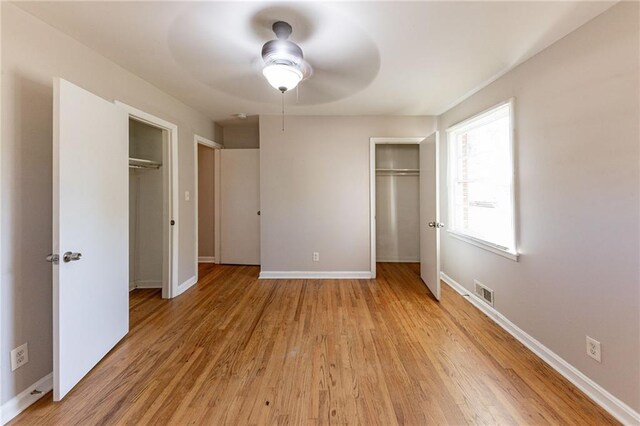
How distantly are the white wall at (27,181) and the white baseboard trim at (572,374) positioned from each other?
3389 millimetres

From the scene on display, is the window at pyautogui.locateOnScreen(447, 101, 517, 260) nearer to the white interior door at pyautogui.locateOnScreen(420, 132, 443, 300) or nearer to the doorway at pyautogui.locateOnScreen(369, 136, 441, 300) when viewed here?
the white interior door at pyautogui.locateOnScreen(420, 132, 443, 300)

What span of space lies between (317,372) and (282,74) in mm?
2128

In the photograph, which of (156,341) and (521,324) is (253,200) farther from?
(521,324)

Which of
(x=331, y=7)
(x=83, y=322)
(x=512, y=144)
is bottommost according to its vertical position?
(x=83, y=322)

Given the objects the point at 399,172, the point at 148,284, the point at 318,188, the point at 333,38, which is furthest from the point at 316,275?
the point at 333,38

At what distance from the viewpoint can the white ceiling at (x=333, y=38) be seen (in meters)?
1.56

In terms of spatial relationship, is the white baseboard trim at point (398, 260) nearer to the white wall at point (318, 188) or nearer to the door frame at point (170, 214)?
the white wall at point (318, 188)

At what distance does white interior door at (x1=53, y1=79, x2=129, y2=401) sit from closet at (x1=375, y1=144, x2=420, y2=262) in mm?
3852

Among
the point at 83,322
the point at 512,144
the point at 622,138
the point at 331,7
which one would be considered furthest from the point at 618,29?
the point at 83,322

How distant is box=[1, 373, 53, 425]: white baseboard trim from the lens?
1420mm

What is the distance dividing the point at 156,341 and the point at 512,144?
11.6 ft

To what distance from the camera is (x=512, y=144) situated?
2295mm

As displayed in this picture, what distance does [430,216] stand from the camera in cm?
328

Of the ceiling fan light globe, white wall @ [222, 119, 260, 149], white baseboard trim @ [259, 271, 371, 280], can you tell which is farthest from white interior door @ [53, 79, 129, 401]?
white wall @ [222, 119, 260, 149]
